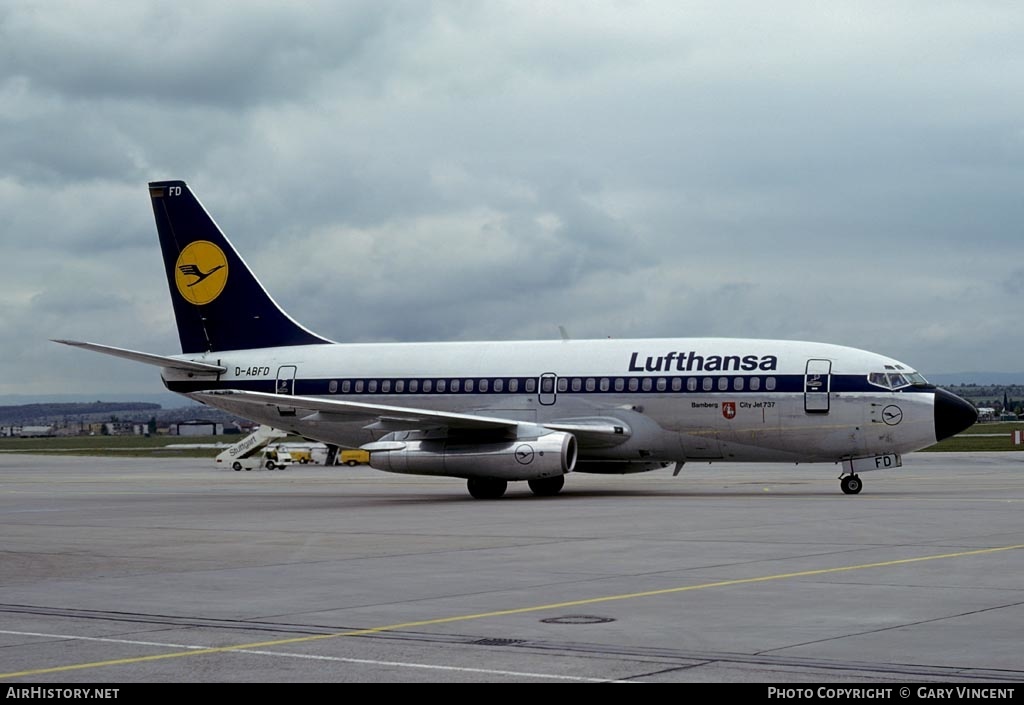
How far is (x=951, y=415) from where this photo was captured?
3325cm

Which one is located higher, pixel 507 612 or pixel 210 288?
pixel 210 288

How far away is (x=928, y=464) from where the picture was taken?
2206 inches

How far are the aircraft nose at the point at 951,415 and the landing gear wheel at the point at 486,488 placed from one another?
11241 mm

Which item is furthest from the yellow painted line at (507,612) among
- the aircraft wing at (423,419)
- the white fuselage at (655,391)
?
the aircraft wing at (423,419)

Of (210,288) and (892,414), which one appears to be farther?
(210,288)

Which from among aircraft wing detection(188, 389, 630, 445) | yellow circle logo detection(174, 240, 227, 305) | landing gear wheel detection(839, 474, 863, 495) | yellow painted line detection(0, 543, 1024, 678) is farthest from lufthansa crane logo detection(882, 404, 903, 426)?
yellow circle logo detection(174, 240, 227, 305)

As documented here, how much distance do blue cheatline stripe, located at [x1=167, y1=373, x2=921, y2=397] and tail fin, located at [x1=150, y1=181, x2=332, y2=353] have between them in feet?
5.07

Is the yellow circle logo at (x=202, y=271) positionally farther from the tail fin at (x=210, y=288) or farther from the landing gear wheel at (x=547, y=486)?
the landing gear wheel at (x=547, y=486)

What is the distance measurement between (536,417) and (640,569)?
19860 mm

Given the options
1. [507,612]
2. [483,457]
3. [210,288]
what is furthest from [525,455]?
[507,612]

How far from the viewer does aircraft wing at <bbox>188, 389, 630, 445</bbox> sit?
34.0 m

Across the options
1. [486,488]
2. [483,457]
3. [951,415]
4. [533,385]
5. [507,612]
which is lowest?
[507,612]

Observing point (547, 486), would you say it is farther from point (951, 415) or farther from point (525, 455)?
point (951, 415)

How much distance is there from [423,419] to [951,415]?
43.0 feet
